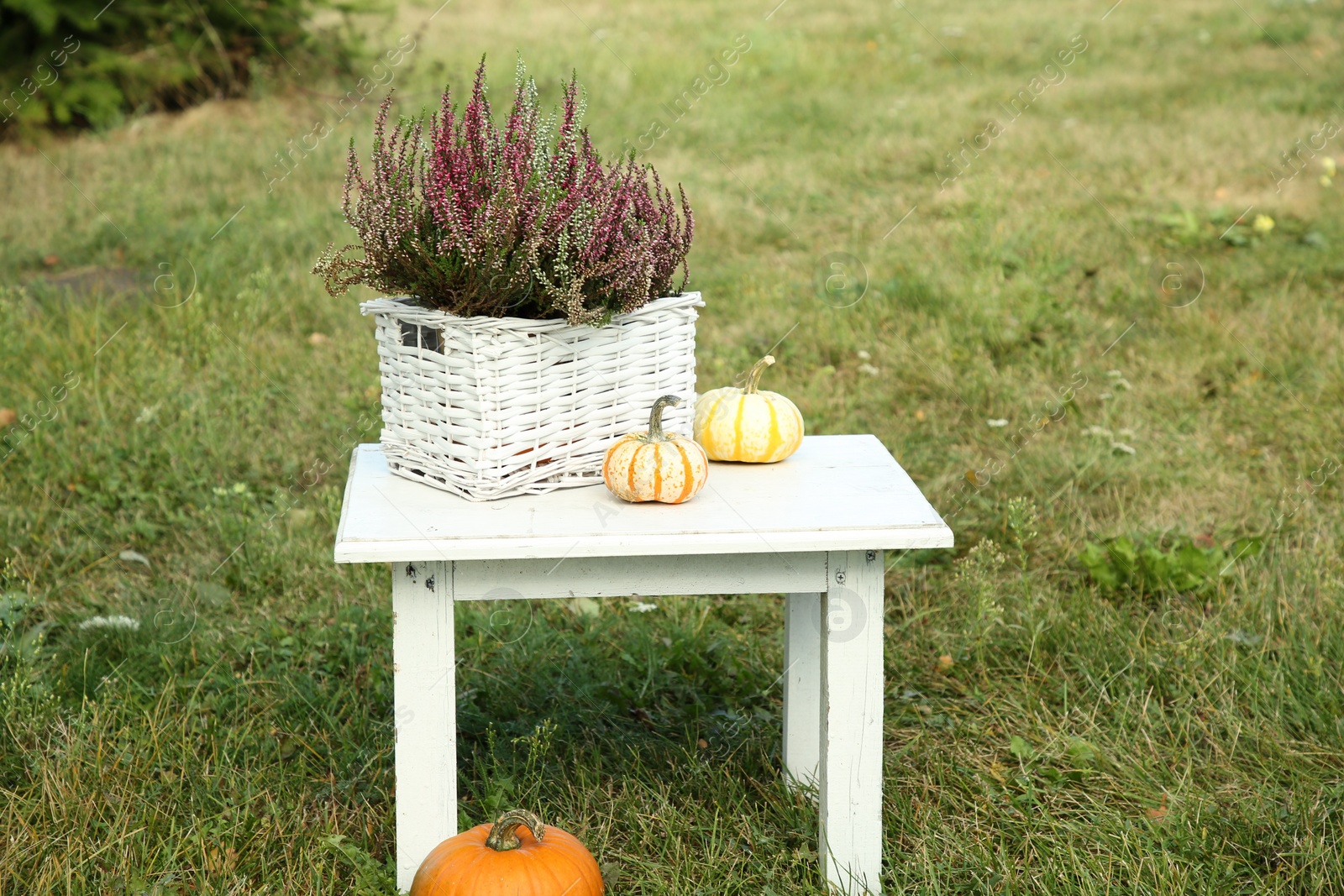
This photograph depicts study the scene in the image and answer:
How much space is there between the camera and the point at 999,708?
2840 millimetres

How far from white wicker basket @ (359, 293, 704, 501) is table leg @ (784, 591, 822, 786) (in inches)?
21.1

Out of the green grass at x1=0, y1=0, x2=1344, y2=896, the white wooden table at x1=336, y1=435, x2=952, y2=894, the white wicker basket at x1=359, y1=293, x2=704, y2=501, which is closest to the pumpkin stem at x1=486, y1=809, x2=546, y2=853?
the white wooden table at x1=336, y1=435, x2=952, y2=894

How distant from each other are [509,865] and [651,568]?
517mm

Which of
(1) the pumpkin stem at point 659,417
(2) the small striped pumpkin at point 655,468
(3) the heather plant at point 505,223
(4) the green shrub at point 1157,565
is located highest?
(3) the heather plant at point 505,223

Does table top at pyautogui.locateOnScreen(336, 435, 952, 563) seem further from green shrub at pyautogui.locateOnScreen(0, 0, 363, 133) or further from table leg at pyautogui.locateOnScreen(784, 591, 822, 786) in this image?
green shrub at pyautogui.locateOnScreen(0, 0, 363, 133)

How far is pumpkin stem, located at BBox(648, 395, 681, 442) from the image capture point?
6.97ft

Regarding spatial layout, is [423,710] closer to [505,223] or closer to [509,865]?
[509,865]

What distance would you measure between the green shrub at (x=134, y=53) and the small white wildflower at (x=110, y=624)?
5043mm

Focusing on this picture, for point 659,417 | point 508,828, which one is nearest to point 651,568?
point 659,417

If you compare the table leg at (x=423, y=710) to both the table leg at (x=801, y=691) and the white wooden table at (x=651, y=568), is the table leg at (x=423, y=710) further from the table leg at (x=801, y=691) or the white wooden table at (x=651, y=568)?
the table leg at (x=801, y=691)

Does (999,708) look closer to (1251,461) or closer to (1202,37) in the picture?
(1251,461)

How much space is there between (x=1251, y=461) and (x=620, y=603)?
213 cm

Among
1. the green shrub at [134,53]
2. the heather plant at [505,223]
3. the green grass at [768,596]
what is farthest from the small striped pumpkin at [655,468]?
the green shrub at [134,53]

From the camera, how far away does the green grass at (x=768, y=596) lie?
7.93 feet
